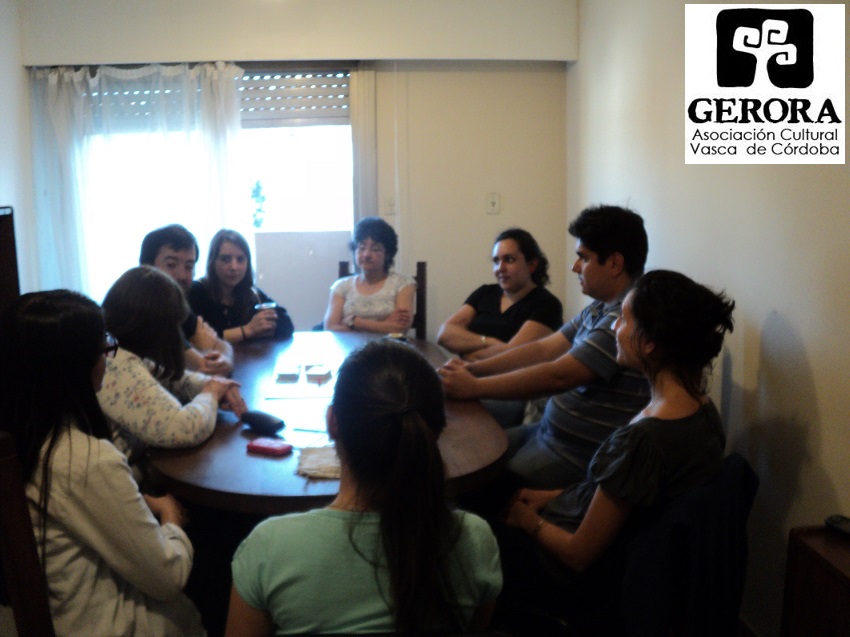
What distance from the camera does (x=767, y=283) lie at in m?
2.10

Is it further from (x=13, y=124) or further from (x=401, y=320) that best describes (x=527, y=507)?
(x=13, y=124)

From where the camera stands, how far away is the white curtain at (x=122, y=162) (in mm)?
4281

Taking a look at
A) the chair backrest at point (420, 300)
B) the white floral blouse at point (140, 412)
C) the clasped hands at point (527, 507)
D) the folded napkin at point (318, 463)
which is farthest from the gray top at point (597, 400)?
the chair backrest at point (420, 300)

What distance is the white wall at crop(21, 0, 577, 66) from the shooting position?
4129 mm

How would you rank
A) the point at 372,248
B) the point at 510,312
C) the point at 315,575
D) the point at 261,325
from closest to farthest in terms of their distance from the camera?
the point at 315,575 < the point at 510,312 < the point at 261,325 < the point at 372,248

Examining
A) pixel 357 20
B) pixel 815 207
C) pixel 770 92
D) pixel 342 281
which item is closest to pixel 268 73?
pixel 357 20

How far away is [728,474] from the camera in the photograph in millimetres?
1460

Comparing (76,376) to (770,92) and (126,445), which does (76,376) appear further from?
(770,92)

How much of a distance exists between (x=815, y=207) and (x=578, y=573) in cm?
101

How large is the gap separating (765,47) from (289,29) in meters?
2.65

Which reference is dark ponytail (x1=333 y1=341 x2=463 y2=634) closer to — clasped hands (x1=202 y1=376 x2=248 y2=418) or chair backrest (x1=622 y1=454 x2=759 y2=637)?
chair backrest (x1=622 y1=454 x2=759 y2=637)

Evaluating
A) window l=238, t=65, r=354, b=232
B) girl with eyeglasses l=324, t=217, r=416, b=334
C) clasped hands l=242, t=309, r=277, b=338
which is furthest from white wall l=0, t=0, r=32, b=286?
girl with eyeglasses l=324, t=217, r=416, b=334

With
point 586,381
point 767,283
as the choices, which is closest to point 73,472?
point 586,381

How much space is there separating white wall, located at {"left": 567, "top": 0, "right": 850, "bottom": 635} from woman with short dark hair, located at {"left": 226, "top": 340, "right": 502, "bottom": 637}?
3.75 feet
